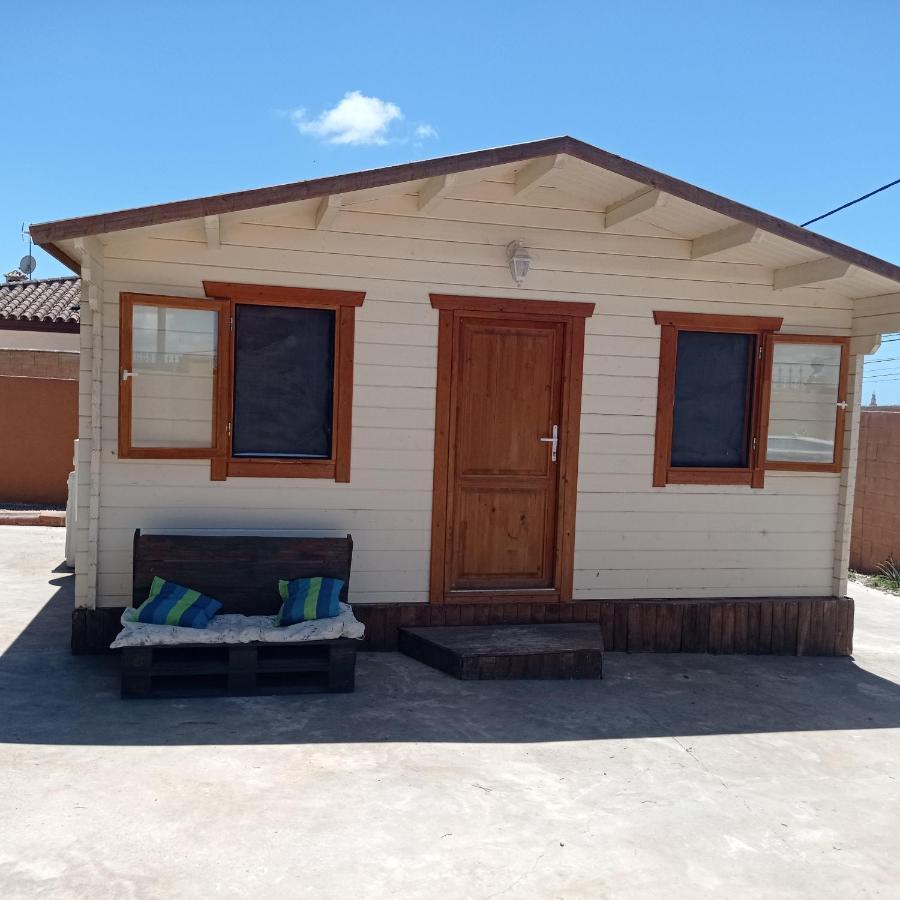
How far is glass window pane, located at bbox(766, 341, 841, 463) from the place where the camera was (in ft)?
20.9

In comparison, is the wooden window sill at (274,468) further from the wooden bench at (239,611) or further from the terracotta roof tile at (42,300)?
the terracotta roof tile at (42,300)

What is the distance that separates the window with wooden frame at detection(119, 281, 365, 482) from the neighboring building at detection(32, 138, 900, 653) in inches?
0.5

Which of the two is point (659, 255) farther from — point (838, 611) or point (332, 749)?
point (332, 749)

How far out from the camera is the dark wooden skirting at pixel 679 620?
5.85 meters

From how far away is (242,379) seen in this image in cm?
557

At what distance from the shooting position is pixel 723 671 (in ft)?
19.3


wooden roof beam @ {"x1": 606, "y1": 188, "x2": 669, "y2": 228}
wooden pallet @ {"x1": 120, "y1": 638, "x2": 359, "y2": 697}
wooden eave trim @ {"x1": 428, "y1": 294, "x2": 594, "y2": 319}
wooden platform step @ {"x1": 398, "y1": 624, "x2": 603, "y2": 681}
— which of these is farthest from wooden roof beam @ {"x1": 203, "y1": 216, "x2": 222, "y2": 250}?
wooden platform step @ {"x1": 398, "y1": 624, "x2": 603, "y2": 681}

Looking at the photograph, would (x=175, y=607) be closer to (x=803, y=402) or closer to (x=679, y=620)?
(x=679, y=620)

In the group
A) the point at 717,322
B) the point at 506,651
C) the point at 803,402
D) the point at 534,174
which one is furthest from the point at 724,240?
the point at 506,651

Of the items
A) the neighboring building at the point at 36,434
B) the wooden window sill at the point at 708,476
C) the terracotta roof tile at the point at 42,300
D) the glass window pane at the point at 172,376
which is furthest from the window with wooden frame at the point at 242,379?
the neighboring building at the point at 36,434

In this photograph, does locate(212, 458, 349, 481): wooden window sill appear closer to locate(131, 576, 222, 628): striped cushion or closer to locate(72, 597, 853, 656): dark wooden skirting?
locate(131, 576, 222, 628): striped cushion

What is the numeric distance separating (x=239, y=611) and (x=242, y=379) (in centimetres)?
136

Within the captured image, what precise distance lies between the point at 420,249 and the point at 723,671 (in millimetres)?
3229

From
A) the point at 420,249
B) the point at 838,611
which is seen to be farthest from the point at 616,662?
the point at 420,249
